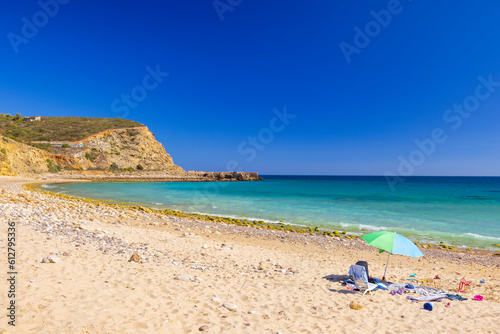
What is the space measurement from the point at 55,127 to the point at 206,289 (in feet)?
311

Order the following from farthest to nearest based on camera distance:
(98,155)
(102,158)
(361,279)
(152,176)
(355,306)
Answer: (152,176) → (102,158) → (98,155) → (361,279) → (355,306)

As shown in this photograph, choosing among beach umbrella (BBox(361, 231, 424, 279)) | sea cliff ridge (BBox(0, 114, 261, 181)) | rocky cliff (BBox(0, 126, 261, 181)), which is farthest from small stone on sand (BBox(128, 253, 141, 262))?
sea cliff ridge (BBox(0, 114, 261, 181))

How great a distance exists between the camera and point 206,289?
240 inches

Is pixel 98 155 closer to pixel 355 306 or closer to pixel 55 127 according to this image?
pixel 55 127

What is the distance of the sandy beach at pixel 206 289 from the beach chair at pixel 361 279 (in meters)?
0.30

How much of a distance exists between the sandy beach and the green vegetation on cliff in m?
76.8

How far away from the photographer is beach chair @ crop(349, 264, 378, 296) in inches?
269

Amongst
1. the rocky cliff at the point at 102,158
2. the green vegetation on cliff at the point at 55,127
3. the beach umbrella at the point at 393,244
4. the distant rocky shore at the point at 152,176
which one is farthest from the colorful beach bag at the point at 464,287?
the green vegetation on cliff at the point at 55,127

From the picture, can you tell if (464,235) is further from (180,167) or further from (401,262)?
(180,167)

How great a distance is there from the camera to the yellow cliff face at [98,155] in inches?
2005

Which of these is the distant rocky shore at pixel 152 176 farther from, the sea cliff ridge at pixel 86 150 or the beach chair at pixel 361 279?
the beach chair at pixel 361 279

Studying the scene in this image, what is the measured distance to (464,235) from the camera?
16016 millimetres

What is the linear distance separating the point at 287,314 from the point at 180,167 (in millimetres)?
98703

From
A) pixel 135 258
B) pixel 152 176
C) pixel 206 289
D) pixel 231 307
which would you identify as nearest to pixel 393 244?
pixel 231 307
